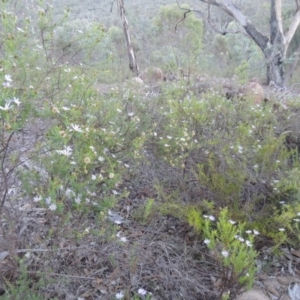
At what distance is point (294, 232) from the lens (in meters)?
2.61

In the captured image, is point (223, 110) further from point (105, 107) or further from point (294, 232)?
point (294, 232)

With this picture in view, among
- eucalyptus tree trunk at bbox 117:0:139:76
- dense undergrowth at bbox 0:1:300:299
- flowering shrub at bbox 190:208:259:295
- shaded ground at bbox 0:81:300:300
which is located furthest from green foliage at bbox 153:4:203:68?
flowering shrub at bbox 190:208:259:295

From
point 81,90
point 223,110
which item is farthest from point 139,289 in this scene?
point 223,110

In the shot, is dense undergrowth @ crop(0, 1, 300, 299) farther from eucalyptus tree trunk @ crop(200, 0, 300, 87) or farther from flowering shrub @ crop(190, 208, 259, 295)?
eucalyptus tree trunk @ crop(200, 0, 300, 87)

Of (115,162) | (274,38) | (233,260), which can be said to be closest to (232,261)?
(233,260)

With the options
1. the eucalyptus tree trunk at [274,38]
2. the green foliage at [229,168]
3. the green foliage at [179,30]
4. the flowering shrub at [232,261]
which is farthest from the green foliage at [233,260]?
the green foliage at [179,30]

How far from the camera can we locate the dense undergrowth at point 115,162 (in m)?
2.06

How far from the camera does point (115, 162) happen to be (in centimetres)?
276

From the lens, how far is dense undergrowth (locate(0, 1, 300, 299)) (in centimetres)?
206

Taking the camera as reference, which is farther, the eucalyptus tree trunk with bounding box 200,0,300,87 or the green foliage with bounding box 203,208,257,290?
the eucalyptus tree trunk with bounding box 200,0,300,87

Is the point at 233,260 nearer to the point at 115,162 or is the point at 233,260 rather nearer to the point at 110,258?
the point at 110,258

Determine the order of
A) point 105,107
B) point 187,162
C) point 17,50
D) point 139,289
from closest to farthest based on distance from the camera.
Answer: point 139,289 < point 17,50 < point 187,162 < point 105,107

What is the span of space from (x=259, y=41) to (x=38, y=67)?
9.84m

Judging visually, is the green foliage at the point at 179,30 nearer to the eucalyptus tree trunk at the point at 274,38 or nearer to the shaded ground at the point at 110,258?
the eucalyptus tree trunk at the point at 274,38
